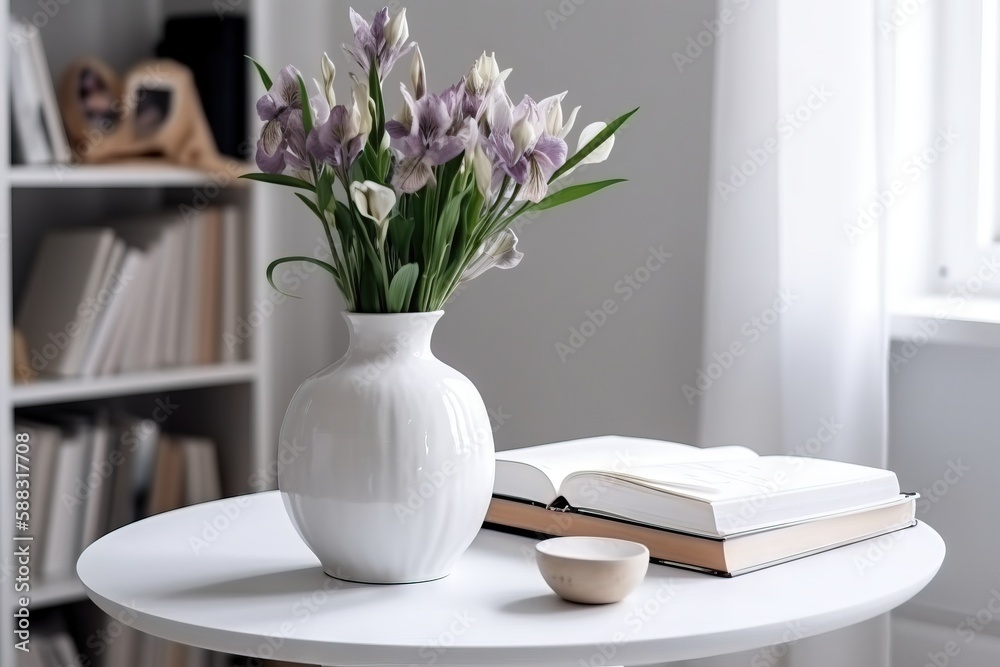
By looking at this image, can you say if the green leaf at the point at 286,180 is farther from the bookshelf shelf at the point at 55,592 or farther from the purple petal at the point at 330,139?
the bookshelf shelf at the point at 55,592

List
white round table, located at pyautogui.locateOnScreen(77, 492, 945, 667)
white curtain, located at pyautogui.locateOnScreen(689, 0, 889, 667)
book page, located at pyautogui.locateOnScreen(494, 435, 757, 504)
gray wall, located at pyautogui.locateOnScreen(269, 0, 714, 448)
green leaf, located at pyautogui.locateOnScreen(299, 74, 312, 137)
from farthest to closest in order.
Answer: gray wall, located at pyautogui.locateOnScreen(269, 0, 714, 448) → white curtain, located at pyautogui.locateOnScreen(689, 0, 889, 667) → book page, located at pyautogui.locateOnScreen(494, 435, 757, 504) → green leaf, located at pyautogui.locateOnScreen(299, 74, 312, 137) → white round table, located at pyautogui.locateOnScreen(77, 492, 945, 667)

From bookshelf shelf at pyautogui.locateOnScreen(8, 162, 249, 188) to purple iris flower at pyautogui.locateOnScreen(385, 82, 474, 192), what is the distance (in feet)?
3.40

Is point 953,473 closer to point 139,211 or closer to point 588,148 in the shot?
point 588,148

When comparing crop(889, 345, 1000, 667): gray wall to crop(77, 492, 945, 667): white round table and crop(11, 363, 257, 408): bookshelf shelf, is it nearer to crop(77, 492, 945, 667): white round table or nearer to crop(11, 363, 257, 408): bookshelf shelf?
crop(77, 492, 945, 667): white round table

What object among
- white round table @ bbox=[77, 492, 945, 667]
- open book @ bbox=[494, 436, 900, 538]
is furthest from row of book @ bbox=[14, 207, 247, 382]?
open book @ bbox=[494, 436, 900, 538]

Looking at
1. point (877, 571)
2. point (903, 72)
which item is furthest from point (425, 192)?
point (903, 72)

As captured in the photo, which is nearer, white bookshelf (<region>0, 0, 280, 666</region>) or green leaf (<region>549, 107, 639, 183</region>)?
green leaf (<region>549, 107, 639, 183</region>)

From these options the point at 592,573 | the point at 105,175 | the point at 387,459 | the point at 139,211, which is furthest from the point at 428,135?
the point at 139,211

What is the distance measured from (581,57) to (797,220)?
0.54m

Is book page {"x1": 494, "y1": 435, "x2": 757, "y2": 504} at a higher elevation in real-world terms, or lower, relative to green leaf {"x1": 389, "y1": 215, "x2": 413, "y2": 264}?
lower

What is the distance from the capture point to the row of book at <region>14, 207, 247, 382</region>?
6.01 ft

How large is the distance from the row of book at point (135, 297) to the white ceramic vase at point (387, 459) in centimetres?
104

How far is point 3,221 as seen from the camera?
163 cm

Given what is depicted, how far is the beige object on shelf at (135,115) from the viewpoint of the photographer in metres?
1.85
